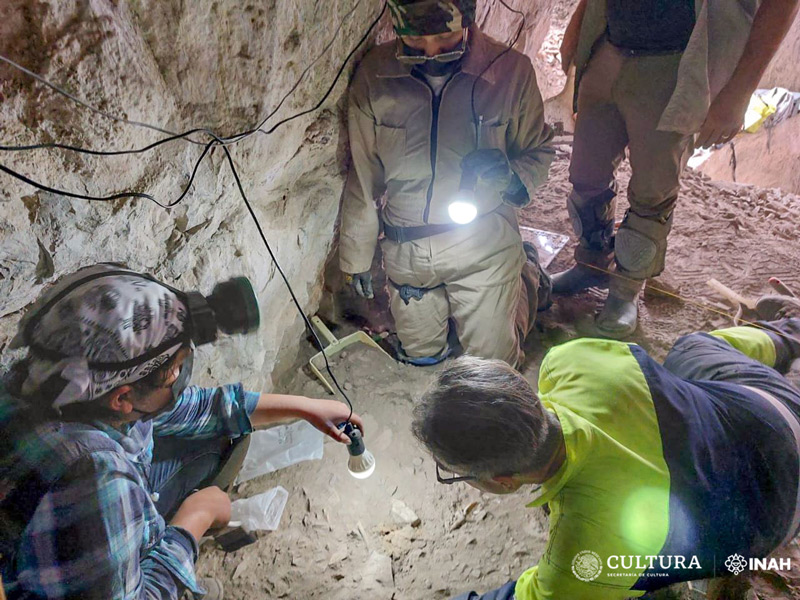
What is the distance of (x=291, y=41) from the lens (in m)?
1.88

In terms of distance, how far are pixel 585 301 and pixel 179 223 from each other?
3075 millimetres

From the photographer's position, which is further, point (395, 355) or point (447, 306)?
point (395, 355)

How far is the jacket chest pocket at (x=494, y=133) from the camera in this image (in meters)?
2.62

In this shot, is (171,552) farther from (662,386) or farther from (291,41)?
(291,41)

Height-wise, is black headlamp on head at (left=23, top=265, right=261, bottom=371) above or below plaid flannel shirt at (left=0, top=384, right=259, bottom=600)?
above

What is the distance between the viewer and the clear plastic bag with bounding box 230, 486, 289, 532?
2.33 meters

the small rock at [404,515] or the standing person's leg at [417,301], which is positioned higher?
the standing person's leg at [417,301]

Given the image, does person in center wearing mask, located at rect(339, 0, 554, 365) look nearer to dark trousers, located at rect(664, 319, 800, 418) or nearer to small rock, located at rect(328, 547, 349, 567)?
dark trousers, located at rect(664, 319, 800, 418)

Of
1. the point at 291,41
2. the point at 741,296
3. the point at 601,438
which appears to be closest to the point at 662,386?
the point at 601,438

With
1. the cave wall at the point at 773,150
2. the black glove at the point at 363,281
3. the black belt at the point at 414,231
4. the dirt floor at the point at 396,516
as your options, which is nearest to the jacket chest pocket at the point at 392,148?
the black belt at the point at 414,231

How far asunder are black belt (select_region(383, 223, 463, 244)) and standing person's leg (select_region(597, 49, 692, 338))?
1.25 m

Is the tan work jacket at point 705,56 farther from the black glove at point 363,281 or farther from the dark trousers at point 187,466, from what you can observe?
the dark trousers at point 187,466

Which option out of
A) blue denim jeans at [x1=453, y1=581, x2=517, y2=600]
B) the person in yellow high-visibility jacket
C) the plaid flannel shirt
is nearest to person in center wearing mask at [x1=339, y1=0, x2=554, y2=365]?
the person in yellow high-visibility jacket

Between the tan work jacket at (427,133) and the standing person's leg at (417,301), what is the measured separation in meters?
0.18
